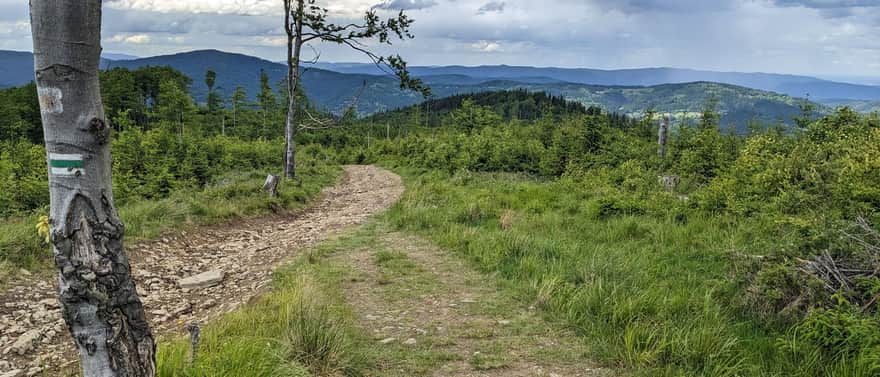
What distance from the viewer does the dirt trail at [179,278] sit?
4.80 meters

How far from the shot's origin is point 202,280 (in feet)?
22.8

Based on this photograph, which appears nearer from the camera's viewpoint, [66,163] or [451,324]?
[66,163]

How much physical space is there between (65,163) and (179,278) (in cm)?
547

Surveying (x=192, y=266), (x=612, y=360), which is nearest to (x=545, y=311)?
(x=612, y=360)

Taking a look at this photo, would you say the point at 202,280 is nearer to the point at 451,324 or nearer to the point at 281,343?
the point at 281,343

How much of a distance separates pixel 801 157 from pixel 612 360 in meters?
5.80

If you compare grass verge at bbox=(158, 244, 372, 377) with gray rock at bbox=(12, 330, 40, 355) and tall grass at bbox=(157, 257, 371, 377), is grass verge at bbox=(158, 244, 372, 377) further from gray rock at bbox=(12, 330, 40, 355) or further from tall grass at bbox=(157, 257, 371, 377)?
gray rock at bbox=(12, 330, 40, 355)

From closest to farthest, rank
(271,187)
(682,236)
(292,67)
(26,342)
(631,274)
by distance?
1. (26,342)
2. (631,274)
3. (682,236)
4. (271,187)
5. (292,67)

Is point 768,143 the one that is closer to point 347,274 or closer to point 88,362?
point 347,274

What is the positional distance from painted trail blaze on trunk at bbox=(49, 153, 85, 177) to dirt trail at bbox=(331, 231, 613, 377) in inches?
109

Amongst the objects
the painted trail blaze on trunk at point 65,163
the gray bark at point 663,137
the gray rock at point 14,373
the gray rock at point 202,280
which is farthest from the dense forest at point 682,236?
the painted trail blaze on trunk at point 65,163

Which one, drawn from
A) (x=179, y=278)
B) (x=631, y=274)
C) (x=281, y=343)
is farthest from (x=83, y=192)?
(x=631, y=274)

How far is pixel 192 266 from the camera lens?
25.3 ft

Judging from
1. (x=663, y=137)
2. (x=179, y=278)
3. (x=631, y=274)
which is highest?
(x=663, y=137)
